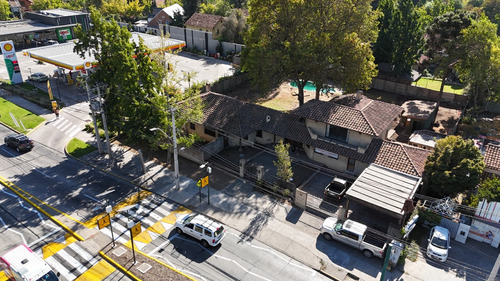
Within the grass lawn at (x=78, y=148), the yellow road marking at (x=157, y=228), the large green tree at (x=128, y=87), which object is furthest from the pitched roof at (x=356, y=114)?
the grass lawn at (x=78, y=148)

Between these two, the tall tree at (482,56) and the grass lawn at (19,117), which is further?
the grass lawn at (19,117)

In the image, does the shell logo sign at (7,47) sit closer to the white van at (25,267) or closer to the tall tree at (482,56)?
the white van at (25,267)

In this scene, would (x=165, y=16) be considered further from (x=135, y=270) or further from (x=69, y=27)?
(x=135, y=270)

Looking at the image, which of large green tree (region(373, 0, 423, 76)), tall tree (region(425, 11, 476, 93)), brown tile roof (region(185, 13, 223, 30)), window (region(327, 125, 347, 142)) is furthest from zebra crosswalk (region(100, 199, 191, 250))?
brown tile roof (region(185, 13, 223, 30))

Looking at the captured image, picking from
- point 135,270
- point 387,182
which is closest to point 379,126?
point 387,182

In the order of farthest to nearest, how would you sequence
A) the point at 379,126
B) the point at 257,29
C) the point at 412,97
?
the point at 412,97 < the point at 257,29 < the point at 379,126

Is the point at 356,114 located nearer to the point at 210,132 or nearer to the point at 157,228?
the point at 210,132

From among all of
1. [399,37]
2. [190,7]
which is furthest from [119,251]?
[190,7]
